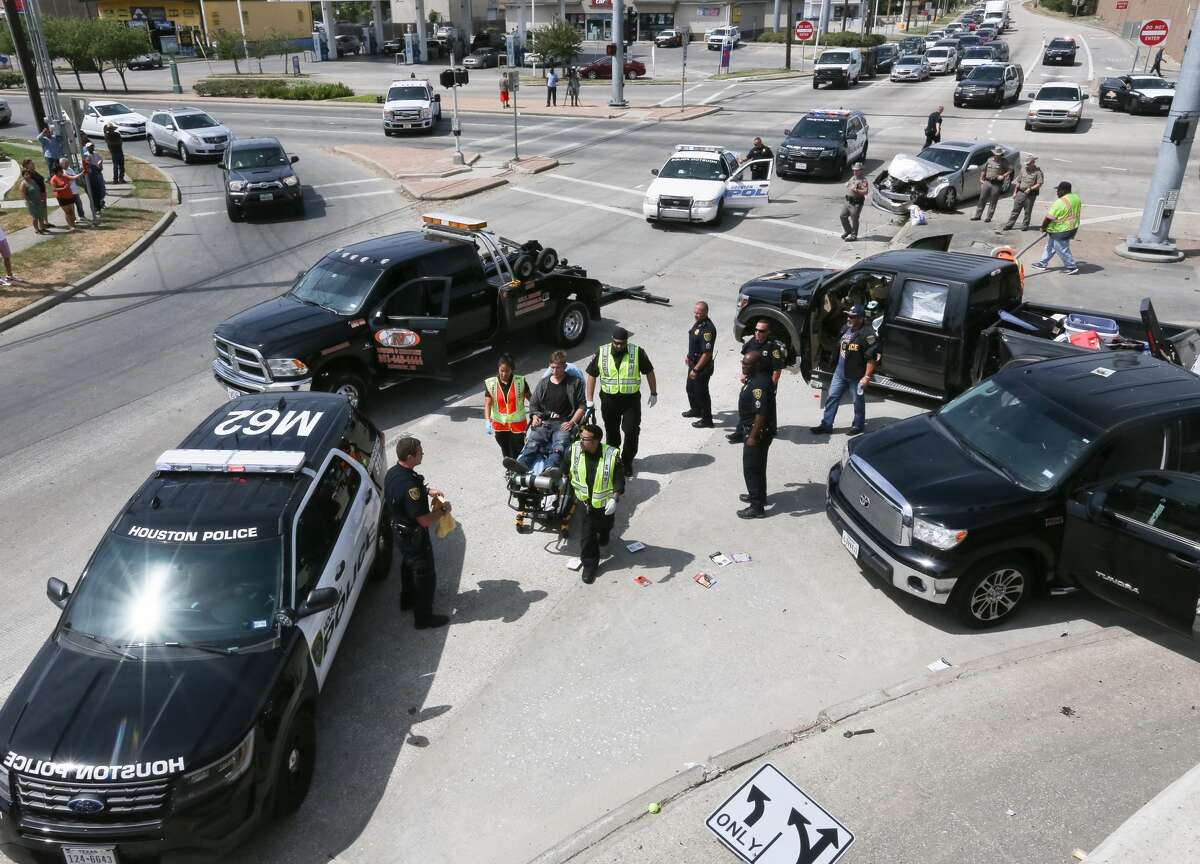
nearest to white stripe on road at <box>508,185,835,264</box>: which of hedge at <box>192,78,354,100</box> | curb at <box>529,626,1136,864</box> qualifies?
curb at <box>529,626,1136,864</box>

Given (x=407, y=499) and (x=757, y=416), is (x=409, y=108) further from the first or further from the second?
(x=407, y=499)

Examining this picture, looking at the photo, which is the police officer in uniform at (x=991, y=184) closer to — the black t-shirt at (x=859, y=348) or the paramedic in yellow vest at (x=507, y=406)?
the black t-shirt at (x=859, y=348)

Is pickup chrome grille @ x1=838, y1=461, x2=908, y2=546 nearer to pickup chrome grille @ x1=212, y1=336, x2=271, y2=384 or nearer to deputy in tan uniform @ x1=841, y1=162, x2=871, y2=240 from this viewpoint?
pickup chrome grille @ x1=212, y1=336, x2=271, y2=384

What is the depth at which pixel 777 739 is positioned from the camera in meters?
5.88

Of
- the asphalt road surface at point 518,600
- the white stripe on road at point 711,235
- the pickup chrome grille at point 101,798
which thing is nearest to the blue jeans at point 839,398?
the asphalt road surface at point 518,600

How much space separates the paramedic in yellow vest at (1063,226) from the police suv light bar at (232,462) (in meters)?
13.8

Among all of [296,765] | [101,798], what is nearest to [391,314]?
[296,765]

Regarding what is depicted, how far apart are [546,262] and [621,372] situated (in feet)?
13.7

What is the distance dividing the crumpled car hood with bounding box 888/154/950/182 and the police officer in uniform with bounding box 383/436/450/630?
17.4 meters

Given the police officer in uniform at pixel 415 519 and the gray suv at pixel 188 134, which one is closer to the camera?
the police officer in uniform at pixel 415 519

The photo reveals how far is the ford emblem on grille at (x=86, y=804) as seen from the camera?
459cm

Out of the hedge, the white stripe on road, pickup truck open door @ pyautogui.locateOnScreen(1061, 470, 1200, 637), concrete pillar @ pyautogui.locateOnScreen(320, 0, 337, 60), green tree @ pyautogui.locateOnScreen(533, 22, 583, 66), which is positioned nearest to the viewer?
pickup truck open door @ pyautogui.locateOnScreen(1061, 470, 1200, 637)

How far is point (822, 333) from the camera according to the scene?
37.7ft

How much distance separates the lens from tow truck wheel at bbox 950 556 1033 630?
678 cm
